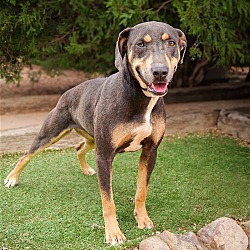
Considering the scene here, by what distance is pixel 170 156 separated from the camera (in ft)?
21.4

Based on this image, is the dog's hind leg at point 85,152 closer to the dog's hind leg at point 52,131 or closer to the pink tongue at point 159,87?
the dog's hind leg at point 52,131

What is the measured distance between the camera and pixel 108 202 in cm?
414

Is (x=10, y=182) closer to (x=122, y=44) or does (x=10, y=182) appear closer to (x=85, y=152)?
(x=85, y=152)

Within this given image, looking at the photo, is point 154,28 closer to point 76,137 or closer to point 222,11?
point 222,11

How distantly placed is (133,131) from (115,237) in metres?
0.87

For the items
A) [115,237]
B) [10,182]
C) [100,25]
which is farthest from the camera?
[100,25]

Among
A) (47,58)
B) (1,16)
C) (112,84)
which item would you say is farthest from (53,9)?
(112,84)

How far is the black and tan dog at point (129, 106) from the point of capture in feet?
11.9

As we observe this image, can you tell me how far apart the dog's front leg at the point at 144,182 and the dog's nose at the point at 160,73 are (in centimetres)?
97

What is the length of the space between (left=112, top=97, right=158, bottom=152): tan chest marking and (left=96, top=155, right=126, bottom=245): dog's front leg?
0.63ft

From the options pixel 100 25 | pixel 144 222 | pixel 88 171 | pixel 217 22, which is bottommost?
pixel 88 171

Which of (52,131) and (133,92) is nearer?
(133,92)

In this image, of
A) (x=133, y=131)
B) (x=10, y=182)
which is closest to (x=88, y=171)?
(x=10, y=182)

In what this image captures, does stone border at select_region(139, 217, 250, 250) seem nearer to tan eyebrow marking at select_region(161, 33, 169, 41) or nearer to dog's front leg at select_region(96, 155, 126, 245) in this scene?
dog's front leg at select_region(96, 155, 126, 245)
